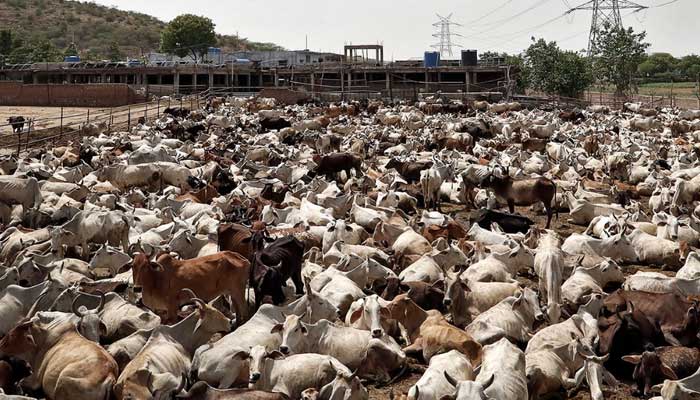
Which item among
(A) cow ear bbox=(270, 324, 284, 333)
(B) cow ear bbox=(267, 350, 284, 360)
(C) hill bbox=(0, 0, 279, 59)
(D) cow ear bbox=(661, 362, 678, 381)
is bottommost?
(D) cow ear bbox=(661, 362, 678, 381)

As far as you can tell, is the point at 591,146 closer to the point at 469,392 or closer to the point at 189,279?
the point at 189,279

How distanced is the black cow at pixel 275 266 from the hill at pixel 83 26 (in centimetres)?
11526

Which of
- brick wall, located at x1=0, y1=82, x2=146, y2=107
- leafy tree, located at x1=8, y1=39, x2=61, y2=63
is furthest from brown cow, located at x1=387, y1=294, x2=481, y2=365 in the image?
leafy tree, located at x1=8, y1=39, x2=61, y2=63

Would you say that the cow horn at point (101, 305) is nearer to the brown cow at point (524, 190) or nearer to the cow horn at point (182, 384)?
the cow horn at point (182, 384)

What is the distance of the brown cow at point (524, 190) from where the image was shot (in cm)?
1505

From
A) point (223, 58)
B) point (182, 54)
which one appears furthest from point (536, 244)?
point (182, 54)

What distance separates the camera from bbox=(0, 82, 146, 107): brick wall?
162 feet

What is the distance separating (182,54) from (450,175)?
279 ft

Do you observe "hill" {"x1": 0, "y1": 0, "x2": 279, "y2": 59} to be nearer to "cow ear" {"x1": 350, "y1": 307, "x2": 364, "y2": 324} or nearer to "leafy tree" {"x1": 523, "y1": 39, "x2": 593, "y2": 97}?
"leafy tree" {"x1": 523, "y1": 39, "x2": 593, "y2": 97}

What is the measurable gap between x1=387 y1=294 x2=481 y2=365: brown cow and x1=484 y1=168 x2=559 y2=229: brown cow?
23.5 ft

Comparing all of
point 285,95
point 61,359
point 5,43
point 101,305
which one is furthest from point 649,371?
point 5,43

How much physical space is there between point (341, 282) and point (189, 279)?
188 cm

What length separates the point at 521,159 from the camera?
21.6 meters

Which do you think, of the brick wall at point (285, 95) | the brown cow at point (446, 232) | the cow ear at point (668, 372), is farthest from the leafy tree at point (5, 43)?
the cow ear at point (668, 372)
